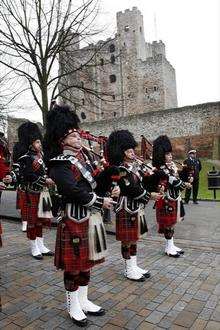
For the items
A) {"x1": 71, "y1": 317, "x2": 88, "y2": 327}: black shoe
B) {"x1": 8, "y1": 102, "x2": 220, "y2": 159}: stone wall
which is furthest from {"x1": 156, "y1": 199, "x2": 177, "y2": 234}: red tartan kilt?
{"x1": 8, "y1": 102, "x2": 220, "y2": 159}: stone wall

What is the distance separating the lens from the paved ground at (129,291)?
4086mm

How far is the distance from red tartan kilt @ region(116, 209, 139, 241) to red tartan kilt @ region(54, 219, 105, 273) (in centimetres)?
124

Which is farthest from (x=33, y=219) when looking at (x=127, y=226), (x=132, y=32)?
(x=132, y=32)

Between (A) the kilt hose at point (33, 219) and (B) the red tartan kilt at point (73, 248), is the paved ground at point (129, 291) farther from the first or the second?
(B) the red tartan kilt at point (73, 248)

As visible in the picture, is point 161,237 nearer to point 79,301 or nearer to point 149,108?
point 79,301

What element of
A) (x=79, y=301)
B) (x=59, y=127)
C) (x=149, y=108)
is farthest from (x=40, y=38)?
(x=149, y=108)

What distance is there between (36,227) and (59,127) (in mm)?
2991

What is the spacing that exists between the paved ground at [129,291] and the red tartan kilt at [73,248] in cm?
64

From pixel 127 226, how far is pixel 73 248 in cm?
147

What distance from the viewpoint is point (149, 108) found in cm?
5169

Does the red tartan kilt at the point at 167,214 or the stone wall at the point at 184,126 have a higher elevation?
the stone wall at the point at 184,126

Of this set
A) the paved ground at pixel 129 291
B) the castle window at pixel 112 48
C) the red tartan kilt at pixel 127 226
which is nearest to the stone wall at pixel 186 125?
the castle window at pixel 112 48

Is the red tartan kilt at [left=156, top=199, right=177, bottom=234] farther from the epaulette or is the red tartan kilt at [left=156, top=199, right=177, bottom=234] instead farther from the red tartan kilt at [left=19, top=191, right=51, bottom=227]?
the epaulette

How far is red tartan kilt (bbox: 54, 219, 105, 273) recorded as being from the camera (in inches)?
157
